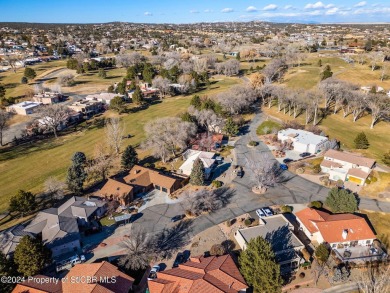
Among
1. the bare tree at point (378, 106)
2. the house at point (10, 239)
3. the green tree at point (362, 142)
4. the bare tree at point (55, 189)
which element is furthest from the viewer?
the bare tree at point (378, 106)

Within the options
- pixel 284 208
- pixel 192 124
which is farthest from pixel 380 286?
pixel 192 124

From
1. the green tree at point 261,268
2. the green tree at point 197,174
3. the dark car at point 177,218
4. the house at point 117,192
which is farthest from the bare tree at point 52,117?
the green tree at point 261,268

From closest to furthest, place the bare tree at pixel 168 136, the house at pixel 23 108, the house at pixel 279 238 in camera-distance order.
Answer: the house at pixel 279 238, the bare tree at pixel 168 136, the house at pixel 23 108

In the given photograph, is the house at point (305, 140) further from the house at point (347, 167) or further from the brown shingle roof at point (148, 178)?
the brown shingle roof at point (148, 178)

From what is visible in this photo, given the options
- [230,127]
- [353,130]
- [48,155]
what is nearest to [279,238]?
[230,127]

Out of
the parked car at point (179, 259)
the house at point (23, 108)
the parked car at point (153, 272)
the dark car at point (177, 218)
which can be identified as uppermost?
the house at point (23, 108)

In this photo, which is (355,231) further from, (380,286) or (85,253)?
(85,253)

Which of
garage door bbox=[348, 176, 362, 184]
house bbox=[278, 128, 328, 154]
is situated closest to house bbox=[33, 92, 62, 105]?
house bbox=[278, 128, 328, 154]

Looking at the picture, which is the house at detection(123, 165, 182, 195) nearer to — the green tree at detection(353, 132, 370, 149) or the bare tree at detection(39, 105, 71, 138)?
the bare tree at detection(39, 105, 71, 138)
